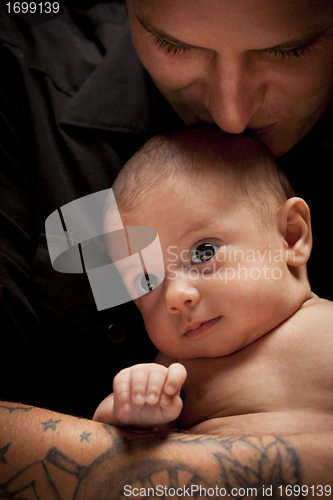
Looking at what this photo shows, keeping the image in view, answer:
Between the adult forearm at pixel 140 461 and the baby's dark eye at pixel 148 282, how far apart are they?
319 millimetres

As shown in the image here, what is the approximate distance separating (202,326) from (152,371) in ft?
0.64

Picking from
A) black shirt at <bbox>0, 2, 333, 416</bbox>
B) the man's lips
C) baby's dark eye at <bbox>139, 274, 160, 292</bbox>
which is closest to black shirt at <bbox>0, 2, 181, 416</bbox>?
black shirt at <bbox>0, 2, 333, 416</bbox>

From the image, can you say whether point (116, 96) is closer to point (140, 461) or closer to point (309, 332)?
point (309, 332)

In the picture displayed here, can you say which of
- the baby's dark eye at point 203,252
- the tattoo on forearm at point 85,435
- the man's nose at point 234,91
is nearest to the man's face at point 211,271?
the baby's dark eye at point 203,252

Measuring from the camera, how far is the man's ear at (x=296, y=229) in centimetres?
101

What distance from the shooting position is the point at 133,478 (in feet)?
2.52

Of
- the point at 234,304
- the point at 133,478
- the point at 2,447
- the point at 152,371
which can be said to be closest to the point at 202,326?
the point at 234,304

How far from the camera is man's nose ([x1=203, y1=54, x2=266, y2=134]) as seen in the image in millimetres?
910

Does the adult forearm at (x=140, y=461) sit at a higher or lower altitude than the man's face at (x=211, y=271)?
lower

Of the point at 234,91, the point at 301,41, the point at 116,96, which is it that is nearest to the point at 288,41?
the point at 301,41

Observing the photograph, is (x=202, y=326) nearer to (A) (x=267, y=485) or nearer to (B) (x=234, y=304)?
(B) (x=234, y=304)

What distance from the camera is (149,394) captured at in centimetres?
78

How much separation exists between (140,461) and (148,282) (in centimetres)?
39

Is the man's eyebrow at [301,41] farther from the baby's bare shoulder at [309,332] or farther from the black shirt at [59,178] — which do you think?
the baby's bare shoulder at [309,332]
